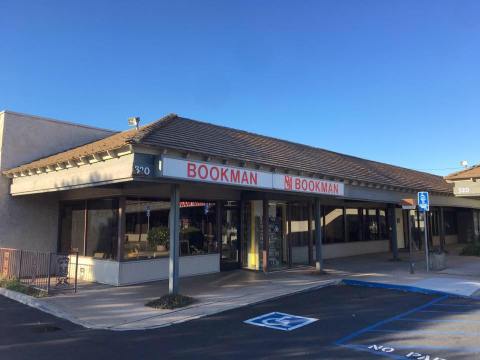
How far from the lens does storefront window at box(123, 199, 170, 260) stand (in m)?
13.9

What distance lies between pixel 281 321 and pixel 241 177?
4555 mm

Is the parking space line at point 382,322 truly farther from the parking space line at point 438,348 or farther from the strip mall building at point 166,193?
the strip mall building at point 166,193

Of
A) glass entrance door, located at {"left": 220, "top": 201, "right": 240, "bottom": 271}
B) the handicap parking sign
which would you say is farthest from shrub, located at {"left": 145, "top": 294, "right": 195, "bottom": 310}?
glass entrance door, located at {"left": 220, "top": 201, "right": 240, "bottom": 271}

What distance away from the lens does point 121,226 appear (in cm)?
1354

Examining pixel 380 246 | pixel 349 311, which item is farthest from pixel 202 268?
pixel 380 246

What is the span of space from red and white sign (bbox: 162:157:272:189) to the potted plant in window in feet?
13.6

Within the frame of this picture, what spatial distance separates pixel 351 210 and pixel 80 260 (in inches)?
574

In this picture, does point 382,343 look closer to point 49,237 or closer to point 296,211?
point 296,211

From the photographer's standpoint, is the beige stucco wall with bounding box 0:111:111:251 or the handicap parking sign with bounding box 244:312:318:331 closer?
the handicap parking sign with bounding box 244:312:318:331

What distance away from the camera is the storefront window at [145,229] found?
13859mm

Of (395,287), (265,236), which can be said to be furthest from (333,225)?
(395,287)

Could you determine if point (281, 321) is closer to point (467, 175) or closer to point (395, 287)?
point (395, 287)

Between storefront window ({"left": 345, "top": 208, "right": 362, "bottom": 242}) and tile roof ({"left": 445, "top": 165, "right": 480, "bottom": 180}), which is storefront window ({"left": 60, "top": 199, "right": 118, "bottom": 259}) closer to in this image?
storefront window ({"left": 345, "top": 208, "right": 362, "bottom": 242})

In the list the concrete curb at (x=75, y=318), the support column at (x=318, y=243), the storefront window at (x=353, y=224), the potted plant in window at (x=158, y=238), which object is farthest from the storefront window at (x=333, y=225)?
the potted plant in window at (x=158, y=238)
